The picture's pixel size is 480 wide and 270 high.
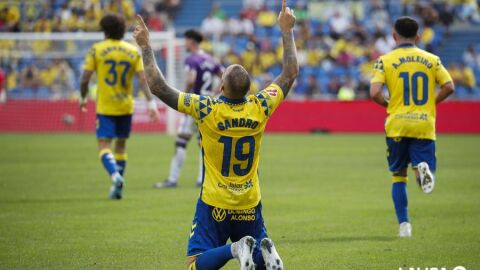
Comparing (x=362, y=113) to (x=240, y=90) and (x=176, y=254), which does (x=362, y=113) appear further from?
(x=240, y=90)

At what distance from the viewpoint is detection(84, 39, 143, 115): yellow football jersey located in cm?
1341

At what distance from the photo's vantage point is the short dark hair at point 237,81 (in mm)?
6805

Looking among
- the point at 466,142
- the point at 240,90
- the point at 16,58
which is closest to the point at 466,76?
the point at 466,142

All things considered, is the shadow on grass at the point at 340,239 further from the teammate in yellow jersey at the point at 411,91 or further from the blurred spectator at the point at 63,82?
the blurred spectator at the point at 63,82

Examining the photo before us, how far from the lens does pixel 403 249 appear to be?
9.37 metres

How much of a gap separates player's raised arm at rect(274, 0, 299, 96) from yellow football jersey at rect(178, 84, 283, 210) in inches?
9.8

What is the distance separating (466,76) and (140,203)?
24070mm

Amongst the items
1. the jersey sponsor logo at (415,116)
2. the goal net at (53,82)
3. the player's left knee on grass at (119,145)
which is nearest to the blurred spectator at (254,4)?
the goal net at (53,82)

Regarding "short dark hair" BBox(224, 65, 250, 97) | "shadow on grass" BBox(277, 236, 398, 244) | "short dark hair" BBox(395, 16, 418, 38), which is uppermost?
"short dark hair" BBox(395, 16, 418, 38)

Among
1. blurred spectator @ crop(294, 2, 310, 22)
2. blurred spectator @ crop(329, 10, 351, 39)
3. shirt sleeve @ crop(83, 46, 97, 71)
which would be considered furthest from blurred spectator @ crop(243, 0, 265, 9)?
shirt sleeve @ crop(83, 46, 97, 71)

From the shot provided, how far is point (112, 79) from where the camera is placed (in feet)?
44.4

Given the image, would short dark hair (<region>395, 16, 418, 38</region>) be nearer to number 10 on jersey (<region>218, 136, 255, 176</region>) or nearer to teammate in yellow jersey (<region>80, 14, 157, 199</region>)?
number 10 on jersey (<region>218, 136, 255, 176</region>)

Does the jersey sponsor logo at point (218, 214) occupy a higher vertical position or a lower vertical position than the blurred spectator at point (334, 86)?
higher

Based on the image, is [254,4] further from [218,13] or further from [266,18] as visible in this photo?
[218,13]
